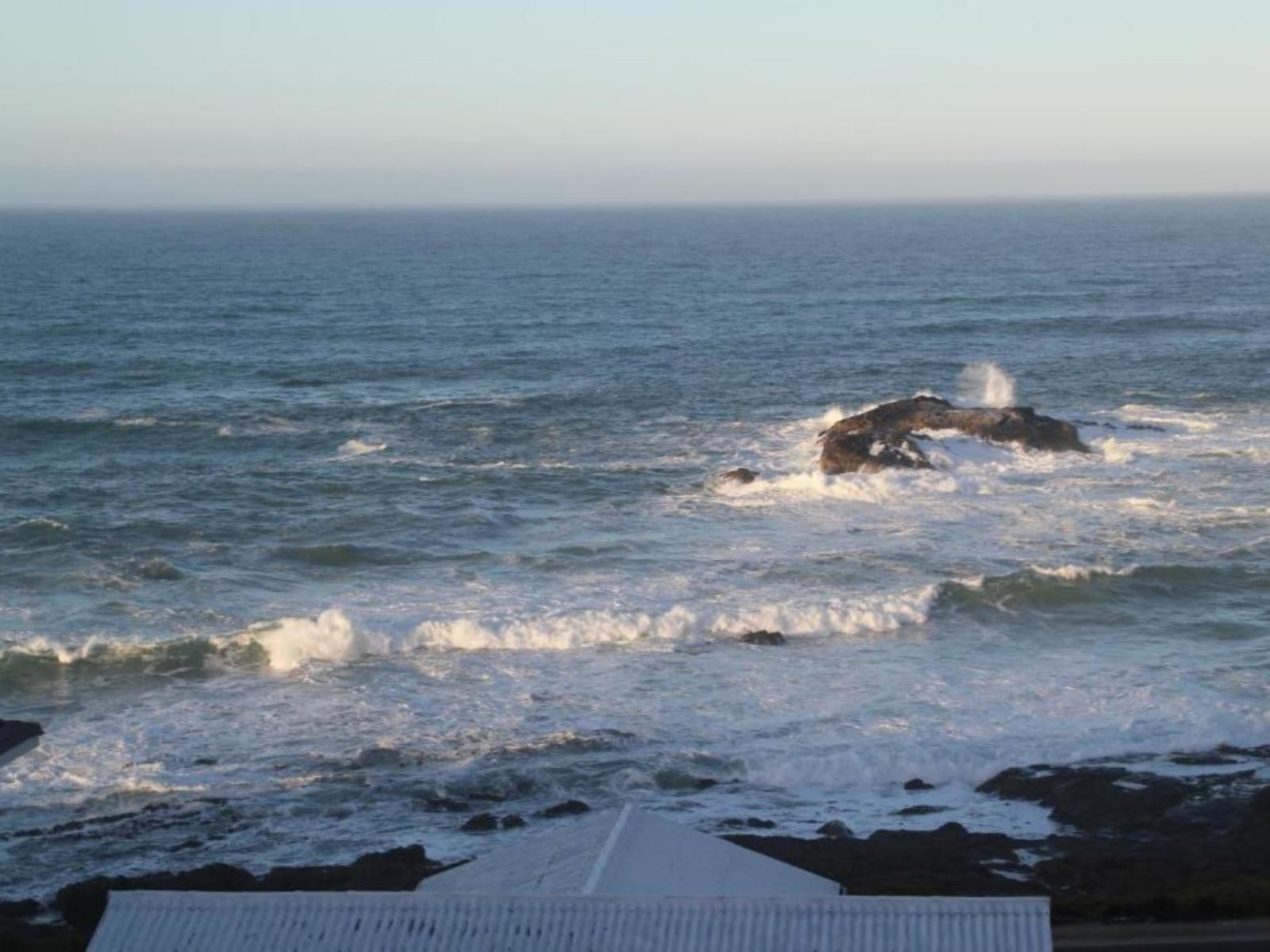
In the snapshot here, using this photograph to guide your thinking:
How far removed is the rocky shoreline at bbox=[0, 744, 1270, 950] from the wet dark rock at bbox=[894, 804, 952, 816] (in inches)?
28.9

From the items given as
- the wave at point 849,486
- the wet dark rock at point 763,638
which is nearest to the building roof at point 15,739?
the wet dark rock at point 763,638

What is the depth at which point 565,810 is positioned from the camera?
885 inches

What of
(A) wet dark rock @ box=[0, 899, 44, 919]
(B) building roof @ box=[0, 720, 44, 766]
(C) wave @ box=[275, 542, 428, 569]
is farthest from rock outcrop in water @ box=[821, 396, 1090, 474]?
(B) building roof @ box=[0, 720, 44, 766]

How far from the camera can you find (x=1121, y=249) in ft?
424

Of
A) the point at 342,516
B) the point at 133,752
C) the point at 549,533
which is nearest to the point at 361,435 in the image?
the point at 342,516

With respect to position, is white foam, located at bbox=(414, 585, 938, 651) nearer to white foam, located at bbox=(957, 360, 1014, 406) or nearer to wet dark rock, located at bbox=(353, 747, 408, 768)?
wet dark rock, located at bbox=(353, 747, 408, 768)

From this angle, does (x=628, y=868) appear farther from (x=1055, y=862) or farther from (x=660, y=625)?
(x=660, y=625)

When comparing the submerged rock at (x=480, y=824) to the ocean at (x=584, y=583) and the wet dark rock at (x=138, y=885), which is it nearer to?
the ocean at (x=584, y=583)

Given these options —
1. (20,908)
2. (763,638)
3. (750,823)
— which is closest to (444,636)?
(763,638)

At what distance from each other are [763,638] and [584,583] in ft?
17.0

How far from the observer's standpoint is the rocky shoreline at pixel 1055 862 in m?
17.7

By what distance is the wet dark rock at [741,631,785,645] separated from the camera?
A: 29734mm

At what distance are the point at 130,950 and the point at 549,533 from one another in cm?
2465

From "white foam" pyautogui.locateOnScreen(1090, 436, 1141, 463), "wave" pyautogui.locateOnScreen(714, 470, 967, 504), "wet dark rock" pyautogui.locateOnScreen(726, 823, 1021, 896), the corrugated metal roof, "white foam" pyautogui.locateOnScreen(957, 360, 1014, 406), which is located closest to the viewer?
the corrugated metal roof
